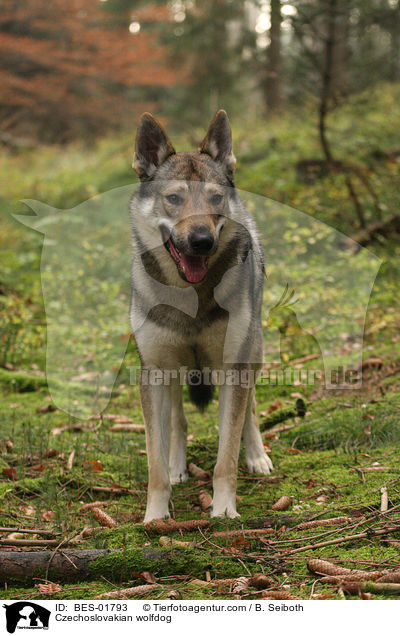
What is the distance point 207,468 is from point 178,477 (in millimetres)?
239

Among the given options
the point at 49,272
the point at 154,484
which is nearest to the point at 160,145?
the point at 154,484

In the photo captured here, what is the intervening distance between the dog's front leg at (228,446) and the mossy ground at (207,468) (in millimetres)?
142

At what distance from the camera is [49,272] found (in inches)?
344

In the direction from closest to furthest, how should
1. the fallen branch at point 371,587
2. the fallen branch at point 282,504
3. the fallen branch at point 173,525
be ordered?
the fallen branch at point 371,587 → the fallen branch at point 173,525 → the fallen branch at point 282,504

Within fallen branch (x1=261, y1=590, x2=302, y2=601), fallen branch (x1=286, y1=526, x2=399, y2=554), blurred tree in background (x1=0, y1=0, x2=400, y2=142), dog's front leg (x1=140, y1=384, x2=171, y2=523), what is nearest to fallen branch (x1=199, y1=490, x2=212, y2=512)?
dog's front leg (x1=140, y1=384, x2=171, y2=523)

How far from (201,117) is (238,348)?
1528 cm

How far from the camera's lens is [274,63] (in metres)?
13.5

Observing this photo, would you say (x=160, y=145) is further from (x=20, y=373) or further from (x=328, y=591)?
(x=20, y=373)

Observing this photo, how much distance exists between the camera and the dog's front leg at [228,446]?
332cm

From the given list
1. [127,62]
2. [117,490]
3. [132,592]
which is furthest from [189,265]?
[127,62]

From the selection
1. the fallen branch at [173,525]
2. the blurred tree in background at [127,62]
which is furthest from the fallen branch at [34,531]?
the blurred tree in background at [127,62]

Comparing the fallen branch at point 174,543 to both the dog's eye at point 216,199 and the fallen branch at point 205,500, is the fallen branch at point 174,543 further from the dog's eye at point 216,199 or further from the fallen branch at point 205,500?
the dog's eye at point 216,199

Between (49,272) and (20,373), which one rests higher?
(49,272)

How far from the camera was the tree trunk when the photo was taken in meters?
9.96
